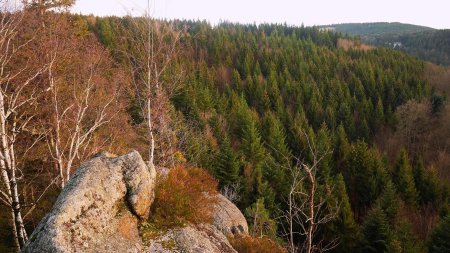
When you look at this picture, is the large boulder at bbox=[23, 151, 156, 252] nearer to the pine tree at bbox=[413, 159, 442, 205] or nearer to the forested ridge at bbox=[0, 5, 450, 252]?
the forested ridge at bbox=[0, 5, 450, 252]

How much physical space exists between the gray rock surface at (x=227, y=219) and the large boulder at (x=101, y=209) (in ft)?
10.7

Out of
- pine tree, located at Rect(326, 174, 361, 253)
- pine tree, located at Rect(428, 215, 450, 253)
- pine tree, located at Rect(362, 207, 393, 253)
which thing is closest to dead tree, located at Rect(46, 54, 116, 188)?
pine tree, located at Rect(362, 207, 393, 253)

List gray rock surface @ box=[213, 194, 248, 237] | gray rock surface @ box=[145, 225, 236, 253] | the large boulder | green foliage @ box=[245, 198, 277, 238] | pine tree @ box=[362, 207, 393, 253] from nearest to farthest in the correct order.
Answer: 1. the large boulder
2. gray rock surface @ box=[145, 225, 236, 253]
3. gray rock surface @ box=[213, 194, 248, 237]
4. green foliage @ box=[245, 198, 277, 238]
5. pine tree @ box=[362, 207, 393, 253]

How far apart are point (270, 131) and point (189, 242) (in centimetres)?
4468

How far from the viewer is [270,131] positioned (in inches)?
2029

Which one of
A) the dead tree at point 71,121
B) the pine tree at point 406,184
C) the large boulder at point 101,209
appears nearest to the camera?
the large boulder at point 101,209

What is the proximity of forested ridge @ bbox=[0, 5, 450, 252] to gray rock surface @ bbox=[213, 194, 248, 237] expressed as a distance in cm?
177

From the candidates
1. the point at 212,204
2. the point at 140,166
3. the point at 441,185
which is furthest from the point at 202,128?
the point at 140,166

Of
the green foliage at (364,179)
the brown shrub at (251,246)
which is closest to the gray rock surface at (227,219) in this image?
the brown shrub at (251,246)

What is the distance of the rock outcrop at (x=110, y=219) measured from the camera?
5.85 meters

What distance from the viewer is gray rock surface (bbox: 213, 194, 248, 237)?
10.7 m

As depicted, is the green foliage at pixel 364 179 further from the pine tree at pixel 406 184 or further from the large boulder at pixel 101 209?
the large boulder at pixel 101 209

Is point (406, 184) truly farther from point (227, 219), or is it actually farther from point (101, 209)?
point (101, 209)

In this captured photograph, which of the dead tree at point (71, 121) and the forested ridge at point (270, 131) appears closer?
the dead tree at point (71, 121)
